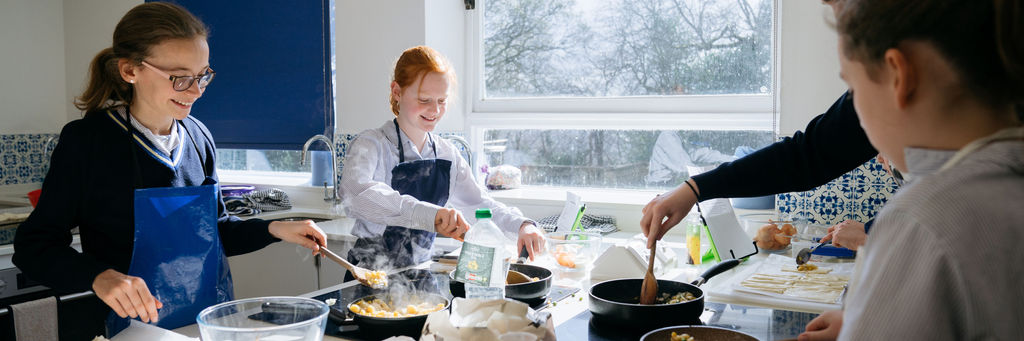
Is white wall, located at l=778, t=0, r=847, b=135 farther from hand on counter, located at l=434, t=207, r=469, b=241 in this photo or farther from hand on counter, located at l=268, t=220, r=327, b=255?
hand on counter, located at l=268, t=220, r=327, b=255

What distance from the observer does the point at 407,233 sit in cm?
230

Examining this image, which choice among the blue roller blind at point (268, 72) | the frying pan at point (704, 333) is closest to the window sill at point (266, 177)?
the blue roller blind at point (268, 72)

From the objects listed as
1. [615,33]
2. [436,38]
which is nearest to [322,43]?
[436,38]

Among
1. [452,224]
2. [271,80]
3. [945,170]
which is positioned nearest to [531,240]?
[452,224]

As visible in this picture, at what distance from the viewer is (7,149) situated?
13.8 feet

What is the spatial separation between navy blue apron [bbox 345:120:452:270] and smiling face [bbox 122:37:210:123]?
0.72 meters

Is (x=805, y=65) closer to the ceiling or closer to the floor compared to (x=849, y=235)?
closer to the ceiling

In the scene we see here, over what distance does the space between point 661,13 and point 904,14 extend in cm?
259

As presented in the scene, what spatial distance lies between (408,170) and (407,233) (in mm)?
211

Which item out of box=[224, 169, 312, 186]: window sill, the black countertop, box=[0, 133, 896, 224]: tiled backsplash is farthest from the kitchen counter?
box=[224, 169, 312, 186]: window sill

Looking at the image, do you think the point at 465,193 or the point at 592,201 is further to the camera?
the point at 592,201

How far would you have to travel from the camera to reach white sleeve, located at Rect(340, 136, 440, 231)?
1.97 metres

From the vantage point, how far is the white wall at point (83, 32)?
4.31 m

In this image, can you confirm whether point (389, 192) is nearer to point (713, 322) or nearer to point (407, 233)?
point (407, 233)
